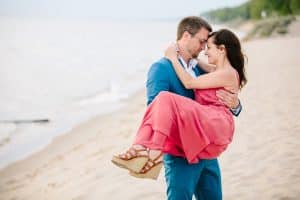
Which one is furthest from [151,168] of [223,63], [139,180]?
[139,180]

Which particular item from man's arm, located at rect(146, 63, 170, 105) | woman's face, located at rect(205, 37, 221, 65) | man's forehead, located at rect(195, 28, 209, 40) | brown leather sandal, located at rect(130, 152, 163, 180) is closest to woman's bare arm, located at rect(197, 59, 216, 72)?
woman's face, located at rect(205, 37, 221, 65)

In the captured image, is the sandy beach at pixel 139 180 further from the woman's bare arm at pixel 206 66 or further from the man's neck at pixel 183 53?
the man's neck at pixel 183 53

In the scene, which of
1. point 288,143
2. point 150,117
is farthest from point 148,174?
point 288,143

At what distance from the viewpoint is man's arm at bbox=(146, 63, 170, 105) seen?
279 centimetres

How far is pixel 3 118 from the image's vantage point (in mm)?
14656

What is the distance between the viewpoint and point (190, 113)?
8.77ft

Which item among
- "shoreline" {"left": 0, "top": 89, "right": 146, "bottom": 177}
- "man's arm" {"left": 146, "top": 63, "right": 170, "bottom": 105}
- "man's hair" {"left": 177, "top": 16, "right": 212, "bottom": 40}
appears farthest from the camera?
"shoreline" {"left": 0, "top": 89, "right": 146, "bottom": 177}

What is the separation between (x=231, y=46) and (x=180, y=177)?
0.86 meters

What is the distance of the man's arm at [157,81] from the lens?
279cm

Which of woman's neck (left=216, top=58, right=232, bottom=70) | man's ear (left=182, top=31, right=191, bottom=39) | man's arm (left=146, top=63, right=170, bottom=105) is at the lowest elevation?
man's arm (left=146, top=63, right=170, bottom=105)

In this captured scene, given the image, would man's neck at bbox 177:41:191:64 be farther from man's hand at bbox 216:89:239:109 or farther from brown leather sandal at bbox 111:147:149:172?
brown leather sandal at bbox 111:147:149:172

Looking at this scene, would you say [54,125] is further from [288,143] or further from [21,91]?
[21,91]

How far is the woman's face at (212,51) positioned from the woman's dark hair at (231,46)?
2 centimetres

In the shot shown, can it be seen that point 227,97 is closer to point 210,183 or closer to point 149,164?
point 210,183
